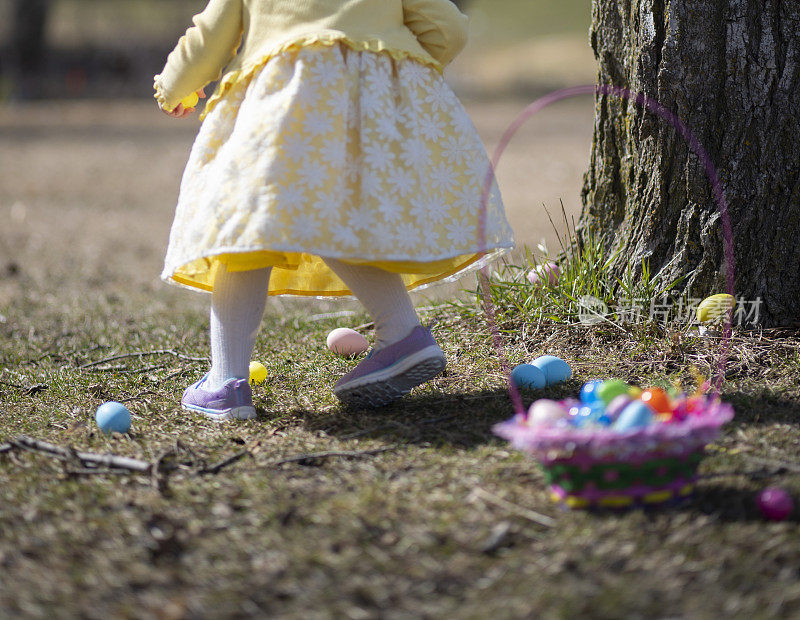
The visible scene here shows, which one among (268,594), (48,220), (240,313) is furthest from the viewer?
(48,220)

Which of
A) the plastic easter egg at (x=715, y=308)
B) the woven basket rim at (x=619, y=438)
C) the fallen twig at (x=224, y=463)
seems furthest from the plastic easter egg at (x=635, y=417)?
the plastic easter egg at (x=715, y=308)

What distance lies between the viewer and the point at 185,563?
64.2 inches

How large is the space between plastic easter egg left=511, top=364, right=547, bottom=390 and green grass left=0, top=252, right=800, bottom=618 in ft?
0.15

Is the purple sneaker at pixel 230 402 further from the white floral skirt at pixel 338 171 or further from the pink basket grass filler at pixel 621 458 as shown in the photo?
the pink basket grass filler at pixel 621 458

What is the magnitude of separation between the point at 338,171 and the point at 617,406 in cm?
94

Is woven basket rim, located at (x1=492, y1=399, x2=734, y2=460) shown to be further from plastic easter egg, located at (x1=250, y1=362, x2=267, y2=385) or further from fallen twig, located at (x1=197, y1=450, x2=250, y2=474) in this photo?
plastic easter egg, located at (x1=250, y1=362, x2=267, y2=385)

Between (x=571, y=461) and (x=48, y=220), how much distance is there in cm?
617

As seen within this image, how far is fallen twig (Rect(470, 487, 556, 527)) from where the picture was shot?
1.71 m

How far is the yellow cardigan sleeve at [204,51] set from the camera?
2469mm

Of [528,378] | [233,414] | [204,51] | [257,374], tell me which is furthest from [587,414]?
[204,51]

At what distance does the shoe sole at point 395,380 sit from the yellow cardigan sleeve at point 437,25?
88cm

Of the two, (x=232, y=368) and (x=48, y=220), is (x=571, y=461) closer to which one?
(x=232, y=368)

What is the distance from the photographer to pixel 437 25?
250cm

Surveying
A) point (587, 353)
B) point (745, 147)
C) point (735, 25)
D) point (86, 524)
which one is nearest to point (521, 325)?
point (587, 353)
